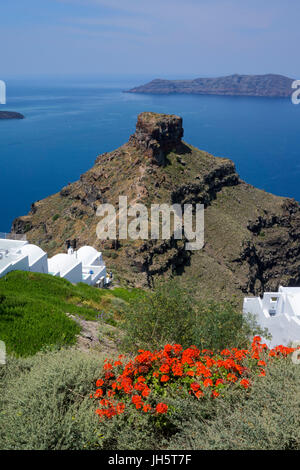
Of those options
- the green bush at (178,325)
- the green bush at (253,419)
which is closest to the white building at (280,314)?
the green bush at (178,325)

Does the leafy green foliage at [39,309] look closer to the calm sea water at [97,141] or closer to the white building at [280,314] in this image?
the white building at [280,314]

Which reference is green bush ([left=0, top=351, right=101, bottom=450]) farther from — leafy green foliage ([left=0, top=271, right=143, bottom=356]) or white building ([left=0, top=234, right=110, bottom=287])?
white building ([left=0, top=234, right=110, bottom=287])

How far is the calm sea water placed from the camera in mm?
88438

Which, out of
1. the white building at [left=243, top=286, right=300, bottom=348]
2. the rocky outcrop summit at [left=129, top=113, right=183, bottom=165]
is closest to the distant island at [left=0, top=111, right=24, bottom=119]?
the rocky outcrop summit at [left=129, top=113, right=183, bottom=165]

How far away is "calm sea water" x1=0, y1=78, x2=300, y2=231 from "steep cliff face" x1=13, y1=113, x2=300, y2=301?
34842 mm

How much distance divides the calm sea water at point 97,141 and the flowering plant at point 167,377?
68524 mm

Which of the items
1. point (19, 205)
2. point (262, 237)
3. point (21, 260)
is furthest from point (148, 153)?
point (19, 205)

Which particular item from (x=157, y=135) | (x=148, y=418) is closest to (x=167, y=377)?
(x=148, y=418)

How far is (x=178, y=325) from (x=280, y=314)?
25.3 feet

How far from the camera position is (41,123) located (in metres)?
132

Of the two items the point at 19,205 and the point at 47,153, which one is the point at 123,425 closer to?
the point at 19,205

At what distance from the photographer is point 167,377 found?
6164mm

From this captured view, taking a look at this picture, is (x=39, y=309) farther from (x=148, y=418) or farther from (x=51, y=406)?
(x=148, y=418)
